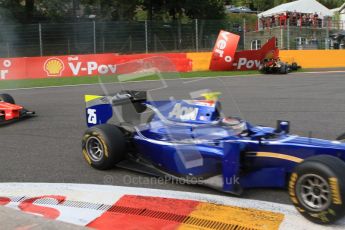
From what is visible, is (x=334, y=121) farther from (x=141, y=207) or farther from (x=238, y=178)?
(x=141, y=207)

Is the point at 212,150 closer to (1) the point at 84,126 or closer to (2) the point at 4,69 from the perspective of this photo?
(1) the point at 84,126

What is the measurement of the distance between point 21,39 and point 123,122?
21336mm

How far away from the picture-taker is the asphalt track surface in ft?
16.6

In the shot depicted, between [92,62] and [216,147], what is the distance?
18.2 meters

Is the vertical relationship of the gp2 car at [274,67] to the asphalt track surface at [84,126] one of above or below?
above

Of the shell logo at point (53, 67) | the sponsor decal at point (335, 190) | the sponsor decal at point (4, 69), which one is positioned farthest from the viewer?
the shell logo at point (53, 67)

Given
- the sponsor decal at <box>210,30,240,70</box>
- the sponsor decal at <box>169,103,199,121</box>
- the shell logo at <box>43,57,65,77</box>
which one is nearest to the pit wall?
the shell logo at <box>43,57,65,77</box>

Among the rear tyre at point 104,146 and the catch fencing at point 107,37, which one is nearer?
the rear tyre at point 104,146

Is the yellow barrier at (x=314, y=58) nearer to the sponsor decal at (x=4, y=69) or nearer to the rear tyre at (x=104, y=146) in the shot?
the sponsor decal at (x=4, y=69)

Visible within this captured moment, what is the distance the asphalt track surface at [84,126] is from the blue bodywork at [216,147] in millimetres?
184

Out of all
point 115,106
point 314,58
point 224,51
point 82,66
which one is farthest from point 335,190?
point 314,58

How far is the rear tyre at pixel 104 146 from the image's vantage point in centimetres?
511

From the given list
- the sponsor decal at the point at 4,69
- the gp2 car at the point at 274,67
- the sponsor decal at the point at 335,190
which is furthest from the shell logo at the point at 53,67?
the sponsor decal at the point at 335,190

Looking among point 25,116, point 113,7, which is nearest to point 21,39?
point 113,7
